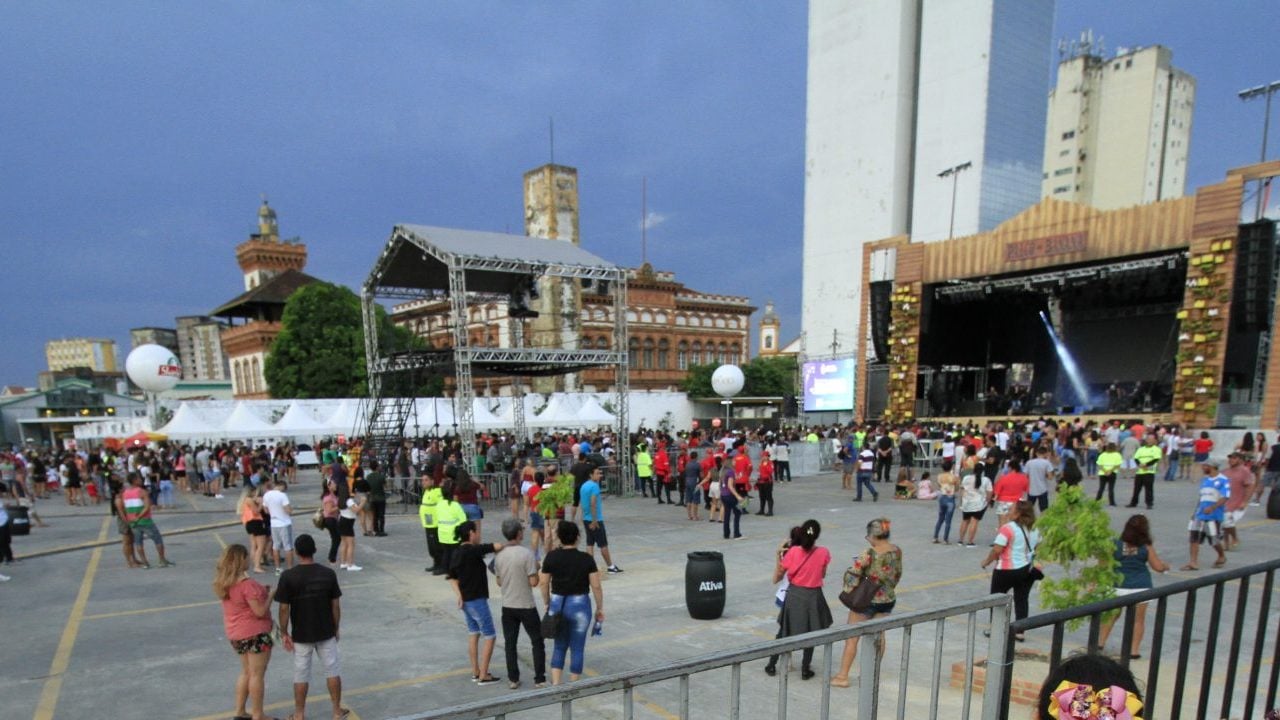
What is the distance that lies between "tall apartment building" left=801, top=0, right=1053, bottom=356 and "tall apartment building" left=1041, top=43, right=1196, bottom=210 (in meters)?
31.1

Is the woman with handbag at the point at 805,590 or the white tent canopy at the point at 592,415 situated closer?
the woman with handbag at the point at 805,590

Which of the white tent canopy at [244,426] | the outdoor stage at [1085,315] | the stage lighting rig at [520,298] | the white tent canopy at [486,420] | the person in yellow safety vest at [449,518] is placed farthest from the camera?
the white tent canopy at [486,420]

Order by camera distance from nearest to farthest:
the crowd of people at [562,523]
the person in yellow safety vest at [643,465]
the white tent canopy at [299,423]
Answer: the crowd of people at [562,523]
the person in yellow safety vest at [643,465]
the white tent canopy at [299,423]

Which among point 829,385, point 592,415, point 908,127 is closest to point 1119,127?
point 908,127

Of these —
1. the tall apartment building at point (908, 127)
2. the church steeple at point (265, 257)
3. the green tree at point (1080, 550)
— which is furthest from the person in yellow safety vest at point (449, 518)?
the church steeple at point (265, 257)

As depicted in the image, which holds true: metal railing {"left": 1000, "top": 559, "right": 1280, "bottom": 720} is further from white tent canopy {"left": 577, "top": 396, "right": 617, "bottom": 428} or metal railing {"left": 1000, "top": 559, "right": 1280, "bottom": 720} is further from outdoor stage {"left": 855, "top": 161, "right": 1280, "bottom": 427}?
white tent canopy {"left": 577, "top": 396, "right": 617, "bottom": 428}

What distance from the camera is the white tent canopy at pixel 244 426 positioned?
Result: 89.0ft

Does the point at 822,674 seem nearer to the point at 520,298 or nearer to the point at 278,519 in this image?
the point at 278,519

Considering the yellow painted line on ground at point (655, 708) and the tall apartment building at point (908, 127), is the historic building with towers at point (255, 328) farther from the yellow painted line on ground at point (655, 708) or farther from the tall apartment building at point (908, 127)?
the yellow painted line on ground at point (655, 708)

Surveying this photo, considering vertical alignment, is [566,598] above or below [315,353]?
above

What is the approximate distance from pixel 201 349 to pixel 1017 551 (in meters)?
133

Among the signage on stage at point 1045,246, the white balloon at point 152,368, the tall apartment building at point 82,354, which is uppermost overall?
the signage on stage at point 1045,246

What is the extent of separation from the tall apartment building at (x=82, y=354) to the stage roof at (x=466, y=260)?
168422 mm

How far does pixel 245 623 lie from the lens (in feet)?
18.4
